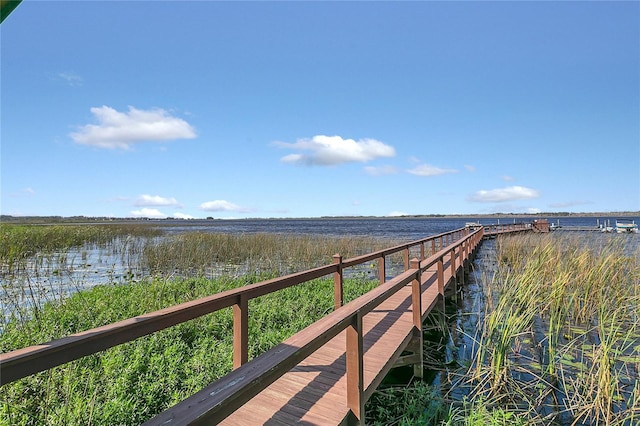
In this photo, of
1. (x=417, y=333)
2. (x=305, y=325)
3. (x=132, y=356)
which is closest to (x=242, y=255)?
(x=305, y=325)

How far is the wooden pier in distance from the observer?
1.44m

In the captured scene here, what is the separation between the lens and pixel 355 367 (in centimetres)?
260

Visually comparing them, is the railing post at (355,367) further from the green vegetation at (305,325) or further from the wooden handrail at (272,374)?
the green vegetation at (305,325)

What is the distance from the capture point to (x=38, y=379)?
147 inches

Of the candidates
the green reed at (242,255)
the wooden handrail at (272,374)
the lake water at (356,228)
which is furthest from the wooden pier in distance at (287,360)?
the lake water at (356,228)

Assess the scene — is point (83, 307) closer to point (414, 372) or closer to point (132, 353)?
point (132, 353)

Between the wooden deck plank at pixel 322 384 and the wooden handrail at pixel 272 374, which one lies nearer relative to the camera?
the wooden handrail at pixel 272 374

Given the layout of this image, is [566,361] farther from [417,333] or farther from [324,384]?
[324,384]

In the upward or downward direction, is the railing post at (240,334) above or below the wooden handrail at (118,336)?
below

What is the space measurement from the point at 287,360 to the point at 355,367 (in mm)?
1062

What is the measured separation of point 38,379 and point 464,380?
5371 millimetres

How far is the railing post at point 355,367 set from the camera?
2.58 meters

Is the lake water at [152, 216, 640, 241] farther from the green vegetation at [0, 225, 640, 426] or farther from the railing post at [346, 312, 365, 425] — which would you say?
the railing post at [346, 312, 365, 425]

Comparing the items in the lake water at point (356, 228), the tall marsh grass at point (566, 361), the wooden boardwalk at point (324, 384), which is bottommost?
the tall marsh grass at point (566, 361)
